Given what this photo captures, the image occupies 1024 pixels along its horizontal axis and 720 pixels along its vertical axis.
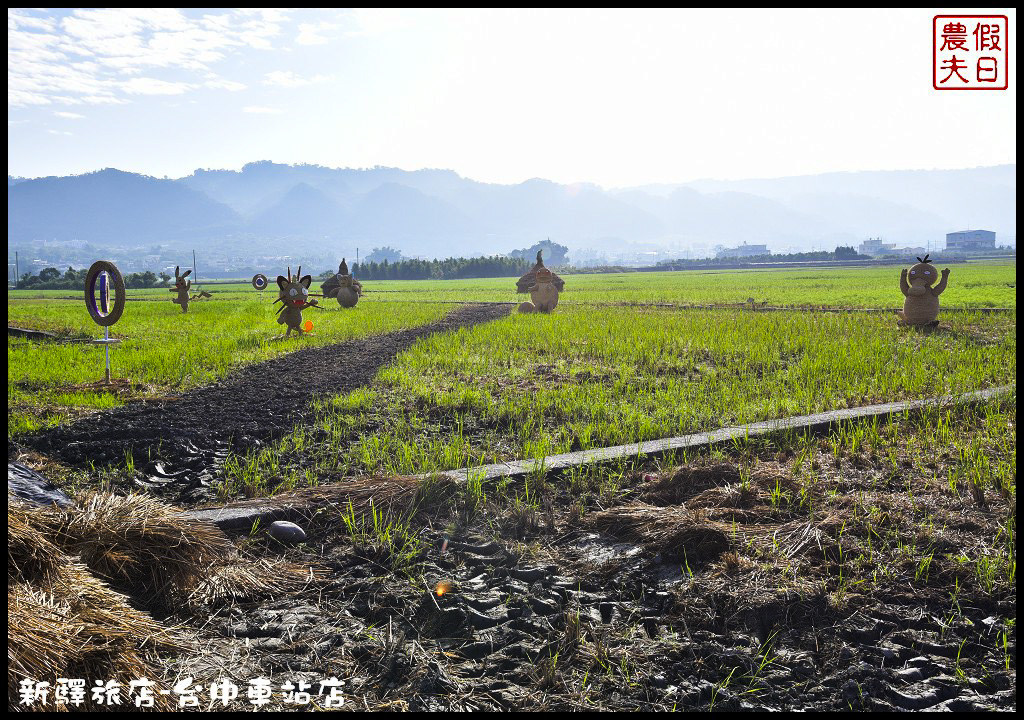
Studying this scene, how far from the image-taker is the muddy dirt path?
17.7ft

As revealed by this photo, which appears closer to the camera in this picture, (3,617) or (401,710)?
(3,617)

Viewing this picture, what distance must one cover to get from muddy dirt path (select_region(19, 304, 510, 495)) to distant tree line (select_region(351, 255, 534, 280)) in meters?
77.6

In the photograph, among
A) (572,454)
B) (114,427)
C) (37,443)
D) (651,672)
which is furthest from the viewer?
(114,427)

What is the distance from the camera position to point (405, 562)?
11.8ft

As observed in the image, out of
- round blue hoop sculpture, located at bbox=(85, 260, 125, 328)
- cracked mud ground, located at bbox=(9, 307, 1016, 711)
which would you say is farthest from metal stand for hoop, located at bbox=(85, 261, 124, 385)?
cracked mud ground, located at bbox=(9, 307, 1016, 711)

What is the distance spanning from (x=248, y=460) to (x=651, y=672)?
12.4 feet

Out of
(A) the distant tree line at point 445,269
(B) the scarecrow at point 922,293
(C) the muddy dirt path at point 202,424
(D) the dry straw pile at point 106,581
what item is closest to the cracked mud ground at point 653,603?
(D) the dry straw pile at point 106,581

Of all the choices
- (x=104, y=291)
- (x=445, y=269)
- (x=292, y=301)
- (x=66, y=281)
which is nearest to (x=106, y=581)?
(x=104, y=291)

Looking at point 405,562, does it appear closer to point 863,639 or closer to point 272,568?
point 272,568

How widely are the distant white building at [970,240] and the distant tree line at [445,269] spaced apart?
11806 cm

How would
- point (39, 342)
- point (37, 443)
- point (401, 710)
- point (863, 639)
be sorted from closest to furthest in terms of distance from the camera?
point (401, 710) < point (863, 639) < point (37, 443) < point (39, 342)

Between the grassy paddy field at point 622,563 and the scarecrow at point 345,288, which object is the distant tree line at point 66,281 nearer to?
the scarecrow at point 345,288

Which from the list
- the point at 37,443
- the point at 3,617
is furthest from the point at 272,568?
the point at 37,443

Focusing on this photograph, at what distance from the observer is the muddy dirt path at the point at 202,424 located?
5398 mm
